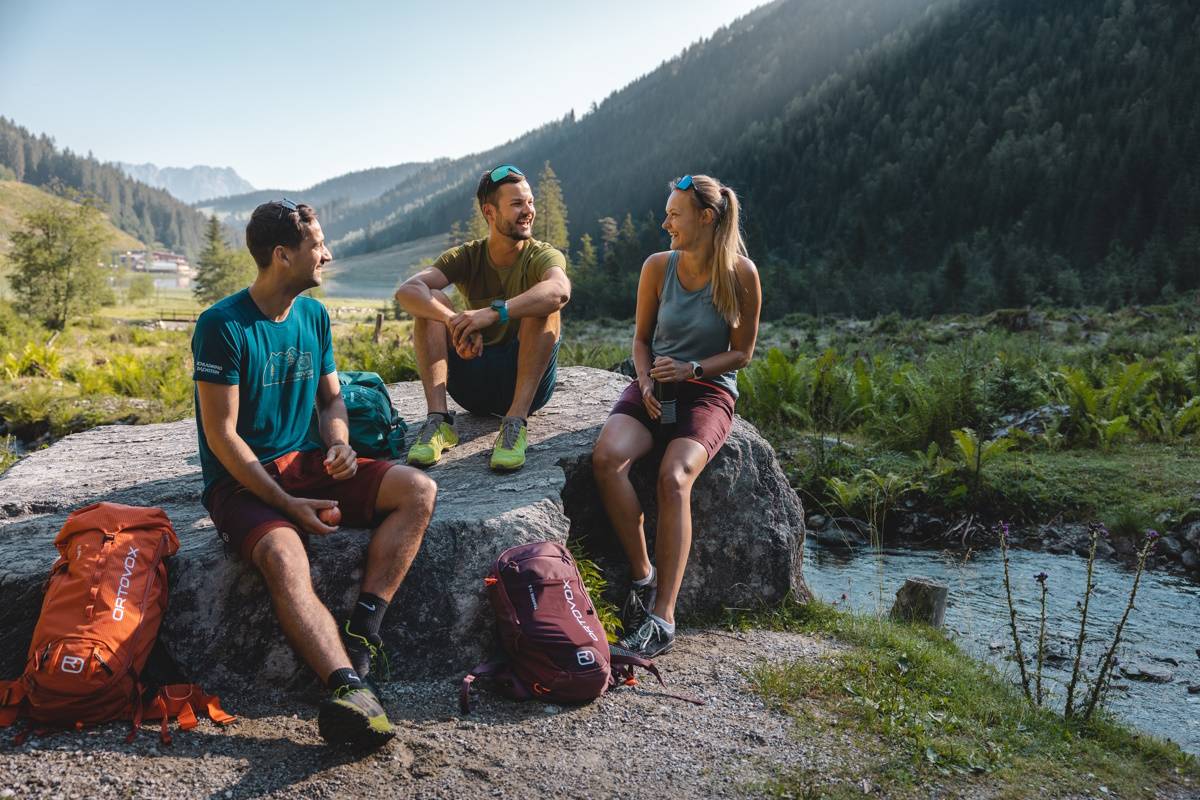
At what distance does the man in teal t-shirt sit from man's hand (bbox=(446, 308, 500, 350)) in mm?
814

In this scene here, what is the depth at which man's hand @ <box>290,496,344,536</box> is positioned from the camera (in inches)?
140

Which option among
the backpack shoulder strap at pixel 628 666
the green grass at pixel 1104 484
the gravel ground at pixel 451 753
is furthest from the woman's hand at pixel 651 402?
the green grass at pixel 1104 484

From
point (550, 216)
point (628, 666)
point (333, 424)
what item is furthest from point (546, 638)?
point (550, 216)

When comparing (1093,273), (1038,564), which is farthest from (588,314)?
(1038,564)

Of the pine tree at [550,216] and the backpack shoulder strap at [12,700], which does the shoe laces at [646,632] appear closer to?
the backpack shoulder strap at [12,700]

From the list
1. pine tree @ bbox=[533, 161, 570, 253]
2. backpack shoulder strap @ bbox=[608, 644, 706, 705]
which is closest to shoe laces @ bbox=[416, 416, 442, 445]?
backpack shoulder strap @ bbox=[608, 644, 706, 705]

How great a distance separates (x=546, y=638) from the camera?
12.0 ft

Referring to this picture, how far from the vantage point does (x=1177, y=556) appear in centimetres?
771

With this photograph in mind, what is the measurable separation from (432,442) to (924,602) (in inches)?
142

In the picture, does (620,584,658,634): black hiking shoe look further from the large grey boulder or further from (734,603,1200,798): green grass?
(734,603,1200,798): green grass

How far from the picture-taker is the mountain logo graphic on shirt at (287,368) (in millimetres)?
3695

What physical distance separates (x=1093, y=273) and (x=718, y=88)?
352 feet

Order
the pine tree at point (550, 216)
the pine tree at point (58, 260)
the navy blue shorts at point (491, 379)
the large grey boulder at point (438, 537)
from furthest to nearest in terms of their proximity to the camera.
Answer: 1. the pine tree at point (550, 216)
2. the pine tree at point (58, 260)
3. the navy blue shorts at point (491, 379)
4. the large grey boulder at point (438, 537)

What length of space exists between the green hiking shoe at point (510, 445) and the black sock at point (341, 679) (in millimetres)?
1769
